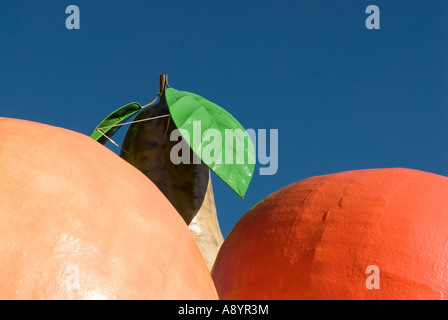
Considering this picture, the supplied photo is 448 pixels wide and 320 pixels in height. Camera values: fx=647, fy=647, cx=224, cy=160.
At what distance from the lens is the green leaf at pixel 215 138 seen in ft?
21.1

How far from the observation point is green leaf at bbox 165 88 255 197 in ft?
21.1

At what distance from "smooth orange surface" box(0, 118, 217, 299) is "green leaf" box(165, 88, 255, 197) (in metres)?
3.79

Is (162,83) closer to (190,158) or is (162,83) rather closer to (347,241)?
(190,158)

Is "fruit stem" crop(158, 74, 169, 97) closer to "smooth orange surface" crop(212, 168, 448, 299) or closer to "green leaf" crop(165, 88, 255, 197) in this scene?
"green leaf" crop(165, 88, 255, 197)

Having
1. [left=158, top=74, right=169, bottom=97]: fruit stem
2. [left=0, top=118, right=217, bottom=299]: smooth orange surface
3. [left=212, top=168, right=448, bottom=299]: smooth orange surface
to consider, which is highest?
[left=158, top=74, right=169, bottom=97]: fruit stem

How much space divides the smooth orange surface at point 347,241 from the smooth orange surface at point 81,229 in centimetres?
122

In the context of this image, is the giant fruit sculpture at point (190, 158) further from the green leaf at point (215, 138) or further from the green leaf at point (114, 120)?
the green leaf at point (114, 120)

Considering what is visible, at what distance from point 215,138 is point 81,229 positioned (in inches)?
178

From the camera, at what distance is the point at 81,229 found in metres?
2.21

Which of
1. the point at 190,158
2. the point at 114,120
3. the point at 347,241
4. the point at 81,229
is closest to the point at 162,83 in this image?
the point at 114,120

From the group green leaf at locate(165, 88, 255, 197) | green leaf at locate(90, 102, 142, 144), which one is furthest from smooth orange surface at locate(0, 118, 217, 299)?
green leaf at locate(90, 102, 142, 144)

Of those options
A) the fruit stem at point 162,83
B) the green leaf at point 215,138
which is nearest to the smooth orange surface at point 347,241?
the green leaf at point 215,138
